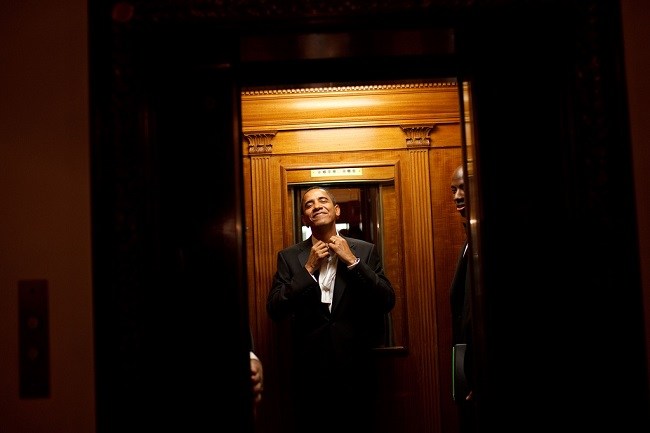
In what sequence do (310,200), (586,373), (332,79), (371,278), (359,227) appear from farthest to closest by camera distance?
(359,227)
(310,200)
(371,278)
(332,79)
(586,373)

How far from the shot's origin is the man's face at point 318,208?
302 centimetres

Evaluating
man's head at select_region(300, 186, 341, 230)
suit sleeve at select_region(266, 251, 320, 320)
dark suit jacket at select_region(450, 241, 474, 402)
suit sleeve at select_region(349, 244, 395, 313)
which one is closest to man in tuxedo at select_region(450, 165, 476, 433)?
dark suit jacket at select_region(450, 241, 474, 402)

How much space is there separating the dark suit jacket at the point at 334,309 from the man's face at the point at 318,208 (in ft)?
0.72

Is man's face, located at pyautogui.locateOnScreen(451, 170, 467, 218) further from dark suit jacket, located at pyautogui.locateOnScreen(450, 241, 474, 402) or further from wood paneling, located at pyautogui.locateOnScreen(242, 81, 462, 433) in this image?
wood paneling, located at pyautogui.locateOnScreen(242, 81, 462, 433)

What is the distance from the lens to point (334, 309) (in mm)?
2906

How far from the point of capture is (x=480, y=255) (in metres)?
1.48

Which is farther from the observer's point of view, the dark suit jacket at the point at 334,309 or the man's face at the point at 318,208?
the man's face at the point at 318,208

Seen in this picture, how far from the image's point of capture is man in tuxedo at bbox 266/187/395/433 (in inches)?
113

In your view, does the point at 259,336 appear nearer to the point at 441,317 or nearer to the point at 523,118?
the point at 441,317

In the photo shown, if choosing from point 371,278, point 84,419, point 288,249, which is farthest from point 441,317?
point 84,419

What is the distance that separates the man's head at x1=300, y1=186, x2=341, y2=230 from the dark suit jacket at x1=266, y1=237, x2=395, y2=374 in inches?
8.5

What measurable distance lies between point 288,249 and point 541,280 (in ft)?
5.97

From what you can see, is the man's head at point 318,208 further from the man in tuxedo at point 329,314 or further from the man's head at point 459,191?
the man's head at point 459,191

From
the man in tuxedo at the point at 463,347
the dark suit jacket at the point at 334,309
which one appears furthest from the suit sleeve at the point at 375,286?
the man in tuxedo at the point at 463,347
